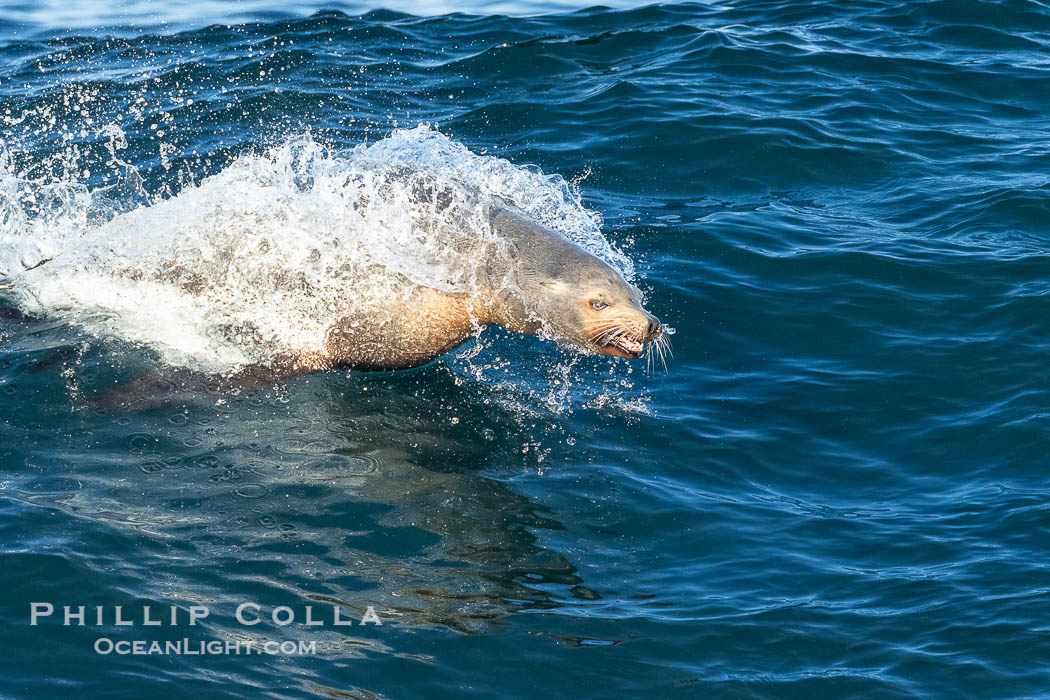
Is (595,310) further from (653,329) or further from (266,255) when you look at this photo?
(266,255)

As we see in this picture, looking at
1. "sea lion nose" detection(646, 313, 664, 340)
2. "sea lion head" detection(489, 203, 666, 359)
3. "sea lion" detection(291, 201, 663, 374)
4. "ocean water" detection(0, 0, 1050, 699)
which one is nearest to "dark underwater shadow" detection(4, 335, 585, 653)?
"ocean water" detection(0, 0, 1050, 699)

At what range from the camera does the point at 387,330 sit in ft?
25.1

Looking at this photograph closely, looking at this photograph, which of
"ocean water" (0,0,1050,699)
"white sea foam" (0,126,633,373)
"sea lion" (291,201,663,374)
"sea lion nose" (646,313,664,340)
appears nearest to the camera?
"ocean water" (0,0,1050,699)

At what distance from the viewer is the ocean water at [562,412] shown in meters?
5.66

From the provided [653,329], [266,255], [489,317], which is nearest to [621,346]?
[653,329]

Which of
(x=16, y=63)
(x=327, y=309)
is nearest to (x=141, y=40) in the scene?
(x=16, y=63)

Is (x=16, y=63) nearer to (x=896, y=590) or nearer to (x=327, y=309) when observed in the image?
(x=327, y=309)

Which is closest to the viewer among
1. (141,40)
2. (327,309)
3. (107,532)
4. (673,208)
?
(107,532)

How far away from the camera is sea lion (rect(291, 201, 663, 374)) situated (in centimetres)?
730

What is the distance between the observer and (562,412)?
26.5ft

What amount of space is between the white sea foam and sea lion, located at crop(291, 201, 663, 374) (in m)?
0.13

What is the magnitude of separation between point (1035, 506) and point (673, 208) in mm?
5439

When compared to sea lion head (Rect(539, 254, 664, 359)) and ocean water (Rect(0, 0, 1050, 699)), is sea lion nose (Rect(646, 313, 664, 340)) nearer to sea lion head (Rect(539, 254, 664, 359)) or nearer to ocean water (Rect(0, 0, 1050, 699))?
sea lion head (Rect(539, 254, 664, 359))

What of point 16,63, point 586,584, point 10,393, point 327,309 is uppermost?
point 16,63
